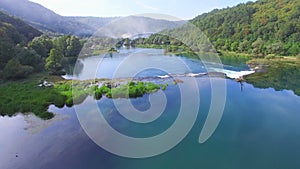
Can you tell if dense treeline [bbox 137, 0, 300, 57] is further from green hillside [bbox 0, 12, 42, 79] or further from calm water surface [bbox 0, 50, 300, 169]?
green hillside [bbox 0, 12, 42, 79]

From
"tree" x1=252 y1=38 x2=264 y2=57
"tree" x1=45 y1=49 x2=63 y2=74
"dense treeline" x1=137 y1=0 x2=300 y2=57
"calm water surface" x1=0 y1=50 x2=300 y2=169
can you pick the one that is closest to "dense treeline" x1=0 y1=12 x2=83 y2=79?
"tree" x1=45 y1=49 x2=63 y2=74

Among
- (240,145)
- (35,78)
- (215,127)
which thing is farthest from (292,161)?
(35,78)

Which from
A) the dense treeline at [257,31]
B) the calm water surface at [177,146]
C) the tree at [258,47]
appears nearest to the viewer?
the calm water surface at [177,146]

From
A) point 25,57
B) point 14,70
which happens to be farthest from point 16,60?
point 25,57

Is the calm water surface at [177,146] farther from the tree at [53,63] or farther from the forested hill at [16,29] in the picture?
the forested hill at [16,29]

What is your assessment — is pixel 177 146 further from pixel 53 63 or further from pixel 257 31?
pixel 257 31

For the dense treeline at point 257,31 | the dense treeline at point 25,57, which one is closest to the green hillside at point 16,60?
the dense treeline at point 25,57
